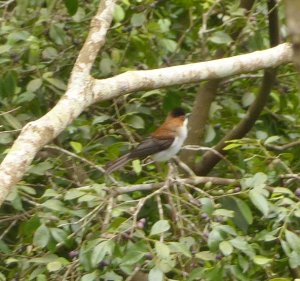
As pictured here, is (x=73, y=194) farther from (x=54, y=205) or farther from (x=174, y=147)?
(x=174, y=147)

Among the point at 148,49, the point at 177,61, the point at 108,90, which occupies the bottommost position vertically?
the point at 177,61

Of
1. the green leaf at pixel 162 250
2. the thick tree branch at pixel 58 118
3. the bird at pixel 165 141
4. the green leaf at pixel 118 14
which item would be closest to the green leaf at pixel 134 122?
the bird at pixel 165 141

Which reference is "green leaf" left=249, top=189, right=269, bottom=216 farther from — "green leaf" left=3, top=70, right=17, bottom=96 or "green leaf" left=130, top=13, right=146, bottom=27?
"green leaf" left=130, top=13, right=146, bottom=27

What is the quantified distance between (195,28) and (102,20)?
161cm

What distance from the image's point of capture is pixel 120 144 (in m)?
4.07

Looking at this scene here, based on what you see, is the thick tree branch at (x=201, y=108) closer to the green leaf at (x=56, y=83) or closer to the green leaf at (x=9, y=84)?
the green leaf at (x=56, y=83)

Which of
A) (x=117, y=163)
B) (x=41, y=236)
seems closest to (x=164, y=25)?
(x=117, y=163)

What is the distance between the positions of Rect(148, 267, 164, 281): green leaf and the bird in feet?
3.89

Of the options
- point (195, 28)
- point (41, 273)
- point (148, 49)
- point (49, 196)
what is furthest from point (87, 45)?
point (195, 28)

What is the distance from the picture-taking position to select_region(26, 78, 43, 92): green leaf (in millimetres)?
4309

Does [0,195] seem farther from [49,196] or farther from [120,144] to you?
[120,144]

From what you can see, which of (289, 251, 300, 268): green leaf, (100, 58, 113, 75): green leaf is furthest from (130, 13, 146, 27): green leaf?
(289, 251, 300, 268): green leaf

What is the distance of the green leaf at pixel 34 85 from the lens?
14.1ft

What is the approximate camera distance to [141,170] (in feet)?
14.1
